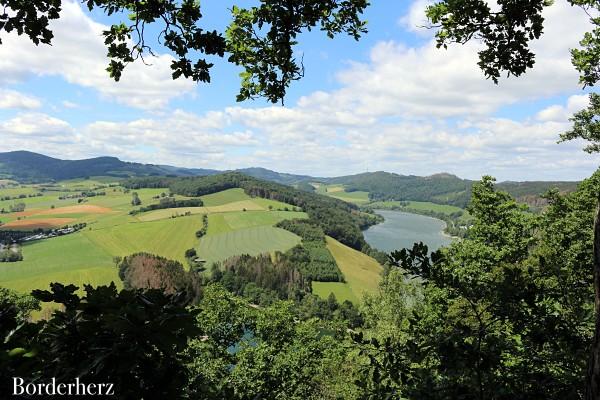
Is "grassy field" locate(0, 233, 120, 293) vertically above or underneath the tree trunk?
underneath

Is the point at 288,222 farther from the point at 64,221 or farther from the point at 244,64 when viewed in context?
the point at 244,64

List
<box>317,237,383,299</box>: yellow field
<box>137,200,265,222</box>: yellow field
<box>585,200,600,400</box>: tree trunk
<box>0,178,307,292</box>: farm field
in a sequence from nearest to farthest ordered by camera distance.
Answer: <box>585,200,600,400</box>: tree trunk
<box>0,178,307,292</box>: farm field
<box>317,237,383,299</box>: yellow field
<box>137,200,265,222</box>: yellow field

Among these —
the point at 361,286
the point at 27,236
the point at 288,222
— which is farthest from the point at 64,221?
the point at 361,286

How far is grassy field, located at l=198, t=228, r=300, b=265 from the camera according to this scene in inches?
4991

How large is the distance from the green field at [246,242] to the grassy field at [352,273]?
1840 cm

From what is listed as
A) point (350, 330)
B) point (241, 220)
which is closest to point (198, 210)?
point (241, 220)

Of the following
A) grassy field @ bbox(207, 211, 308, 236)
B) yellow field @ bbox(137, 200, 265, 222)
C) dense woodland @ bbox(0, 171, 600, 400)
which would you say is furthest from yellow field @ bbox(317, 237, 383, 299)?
dense woodland @ bbox(0, 171, 600, 400)

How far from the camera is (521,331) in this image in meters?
5.06

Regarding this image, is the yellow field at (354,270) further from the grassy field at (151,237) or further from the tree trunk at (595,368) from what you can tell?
the tree trunk at (595,368)

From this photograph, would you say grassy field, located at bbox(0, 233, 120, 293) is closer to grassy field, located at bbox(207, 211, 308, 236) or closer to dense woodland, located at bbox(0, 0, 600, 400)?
grassy field, located at bbox(207, 211, 308, 236)

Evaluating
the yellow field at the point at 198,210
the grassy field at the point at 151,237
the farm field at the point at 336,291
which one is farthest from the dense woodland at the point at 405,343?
the yellow field at the point at 198,210

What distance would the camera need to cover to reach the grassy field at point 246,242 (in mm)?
126769

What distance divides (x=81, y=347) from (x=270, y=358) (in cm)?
2017

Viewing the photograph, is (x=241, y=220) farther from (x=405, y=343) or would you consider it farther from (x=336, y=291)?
(x=405, y=343)
